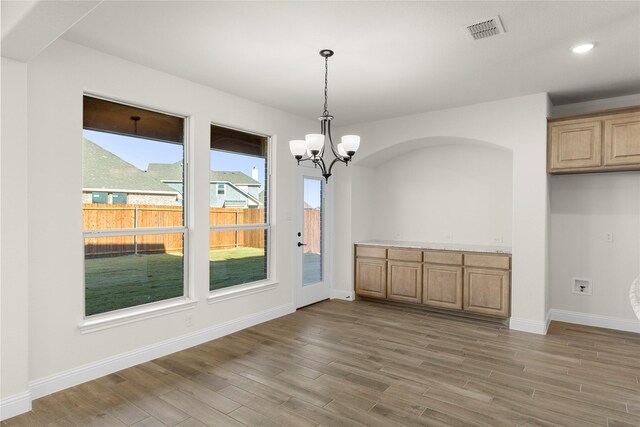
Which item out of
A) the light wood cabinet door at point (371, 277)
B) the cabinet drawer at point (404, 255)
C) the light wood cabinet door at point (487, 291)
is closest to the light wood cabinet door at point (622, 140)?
the light wood cabinet door at point (487, 291)

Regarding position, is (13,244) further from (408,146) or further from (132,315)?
(408,146)

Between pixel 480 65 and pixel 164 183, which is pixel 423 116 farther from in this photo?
pixel 164 183

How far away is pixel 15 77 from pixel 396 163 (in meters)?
4.95

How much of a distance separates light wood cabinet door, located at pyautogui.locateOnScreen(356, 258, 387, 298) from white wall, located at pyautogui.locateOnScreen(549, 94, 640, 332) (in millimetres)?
2201

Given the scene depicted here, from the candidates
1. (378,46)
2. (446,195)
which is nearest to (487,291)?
(446,195)

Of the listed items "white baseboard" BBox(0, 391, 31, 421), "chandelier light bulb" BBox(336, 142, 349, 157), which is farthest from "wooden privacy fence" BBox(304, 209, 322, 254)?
"white baseboard" BBox(0, 391, 31, 421)

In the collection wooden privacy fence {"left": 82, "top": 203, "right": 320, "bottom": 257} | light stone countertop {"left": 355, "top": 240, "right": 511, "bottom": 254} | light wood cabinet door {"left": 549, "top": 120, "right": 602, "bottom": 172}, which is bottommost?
light stone countertop {"left": 355, "top": 240, "right": 511, "bottom": 254}

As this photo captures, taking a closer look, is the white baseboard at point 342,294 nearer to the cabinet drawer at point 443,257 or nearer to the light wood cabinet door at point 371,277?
the light wood cabinet door at point 371,277

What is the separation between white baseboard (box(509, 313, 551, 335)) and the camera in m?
4.38

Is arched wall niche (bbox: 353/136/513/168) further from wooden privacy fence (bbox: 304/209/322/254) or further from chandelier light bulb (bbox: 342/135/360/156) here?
chandelier light bulb (bbox: 342/135/360/156)

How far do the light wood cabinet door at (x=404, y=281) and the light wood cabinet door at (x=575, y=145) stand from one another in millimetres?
2145

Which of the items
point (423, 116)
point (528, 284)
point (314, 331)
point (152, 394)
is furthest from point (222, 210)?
point (528, 284)

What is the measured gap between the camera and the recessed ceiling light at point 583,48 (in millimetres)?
3061

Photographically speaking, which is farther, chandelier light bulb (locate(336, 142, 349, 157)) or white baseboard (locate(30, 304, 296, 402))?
chandelier light bulb (locate(336, 142, 349, 157))
